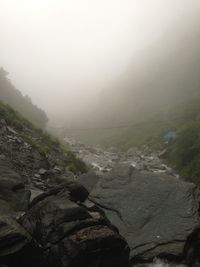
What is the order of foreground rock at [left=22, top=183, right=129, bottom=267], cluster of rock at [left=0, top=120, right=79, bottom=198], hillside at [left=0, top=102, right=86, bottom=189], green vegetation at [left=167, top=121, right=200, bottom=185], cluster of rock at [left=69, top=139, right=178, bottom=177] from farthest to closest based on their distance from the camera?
green vegetation at [left=167, top=121, right=200, bottom=185] → cluster of rock at [left=69, top=139, right=178, bottom=177] → hillside at [left=0, top=102, right=86, bottom=189] → cluster of rock at [left=0, top=120, right=79, bottom=198] → foreground rock at [left=22, top=183, right=129, bottom=267]

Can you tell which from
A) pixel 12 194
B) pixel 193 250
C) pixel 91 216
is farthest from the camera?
pixel 12 194

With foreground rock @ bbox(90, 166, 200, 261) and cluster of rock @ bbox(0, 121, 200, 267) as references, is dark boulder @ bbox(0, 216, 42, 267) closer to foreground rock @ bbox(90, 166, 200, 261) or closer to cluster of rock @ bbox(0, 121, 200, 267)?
cluster of rock @ bbox(0, 121, 200, 267)

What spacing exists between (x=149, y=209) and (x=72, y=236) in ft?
28.8

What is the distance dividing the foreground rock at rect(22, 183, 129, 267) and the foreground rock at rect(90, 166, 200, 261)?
151 inches

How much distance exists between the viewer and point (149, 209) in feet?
84.7

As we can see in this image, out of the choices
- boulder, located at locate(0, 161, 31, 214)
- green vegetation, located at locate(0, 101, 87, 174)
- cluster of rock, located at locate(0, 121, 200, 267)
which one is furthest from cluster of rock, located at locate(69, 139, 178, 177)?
boulder, located at locate(0, 161, 31, 214)

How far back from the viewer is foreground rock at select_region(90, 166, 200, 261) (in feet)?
74.9

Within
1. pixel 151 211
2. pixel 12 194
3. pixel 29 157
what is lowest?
pixel 12 194

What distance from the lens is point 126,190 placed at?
2764cm

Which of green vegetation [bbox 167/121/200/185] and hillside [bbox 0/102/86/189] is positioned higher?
green vegetation [bbox 167/121/200/185]

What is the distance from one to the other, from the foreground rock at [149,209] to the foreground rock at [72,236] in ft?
12.6

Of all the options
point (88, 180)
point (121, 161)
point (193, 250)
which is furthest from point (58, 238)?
point (121, 161)

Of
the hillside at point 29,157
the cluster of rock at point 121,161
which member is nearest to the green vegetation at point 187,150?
the cluster of rock at point 121,161

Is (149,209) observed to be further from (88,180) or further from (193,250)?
(88,180)
